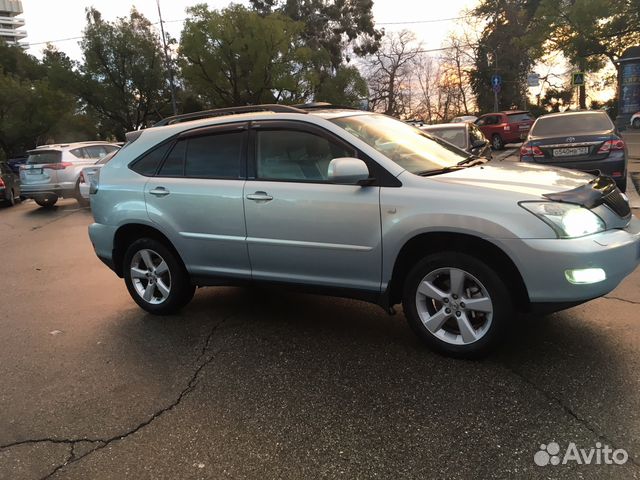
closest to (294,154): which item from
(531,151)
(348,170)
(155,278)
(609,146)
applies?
(348,170)

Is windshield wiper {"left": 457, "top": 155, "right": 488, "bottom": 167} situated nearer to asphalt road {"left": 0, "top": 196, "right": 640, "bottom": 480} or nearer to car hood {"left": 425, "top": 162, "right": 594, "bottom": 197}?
car hood {"left": 425, "top": 162, "right": 594, "bottom": 197}

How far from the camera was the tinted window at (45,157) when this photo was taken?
14297 millimetres

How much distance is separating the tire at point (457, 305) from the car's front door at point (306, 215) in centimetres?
33

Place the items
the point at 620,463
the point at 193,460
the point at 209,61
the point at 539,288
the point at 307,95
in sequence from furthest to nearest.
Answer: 1. the point at 307,95
2. the point at 209,61
3. the point at 539,288
4. the point at 193,460
5. the point at 620,463

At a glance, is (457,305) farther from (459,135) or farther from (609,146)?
(459,135)

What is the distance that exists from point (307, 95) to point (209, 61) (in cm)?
735

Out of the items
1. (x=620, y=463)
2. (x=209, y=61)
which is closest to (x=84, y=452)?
(x=620, y=463)

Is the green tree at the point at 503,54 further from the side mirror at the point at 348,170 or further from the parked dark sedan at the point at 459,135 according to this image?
the side mirror at the point at 348,170

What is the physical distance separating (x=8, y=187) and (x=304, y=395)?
1589 cm

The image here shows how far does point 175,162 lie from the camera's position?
467cm

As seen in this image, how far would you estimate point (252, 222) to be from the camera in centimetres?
416

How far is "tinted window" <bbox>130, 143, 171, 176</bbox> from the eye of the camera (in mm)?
4754

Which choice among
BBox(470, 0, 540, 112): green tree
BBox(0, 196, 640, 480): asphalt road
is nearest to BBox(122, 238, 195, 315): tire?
BBox(0, 196, 640, 480): asphalt road

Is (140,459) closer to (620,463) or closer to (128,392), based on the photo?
(128,392)
